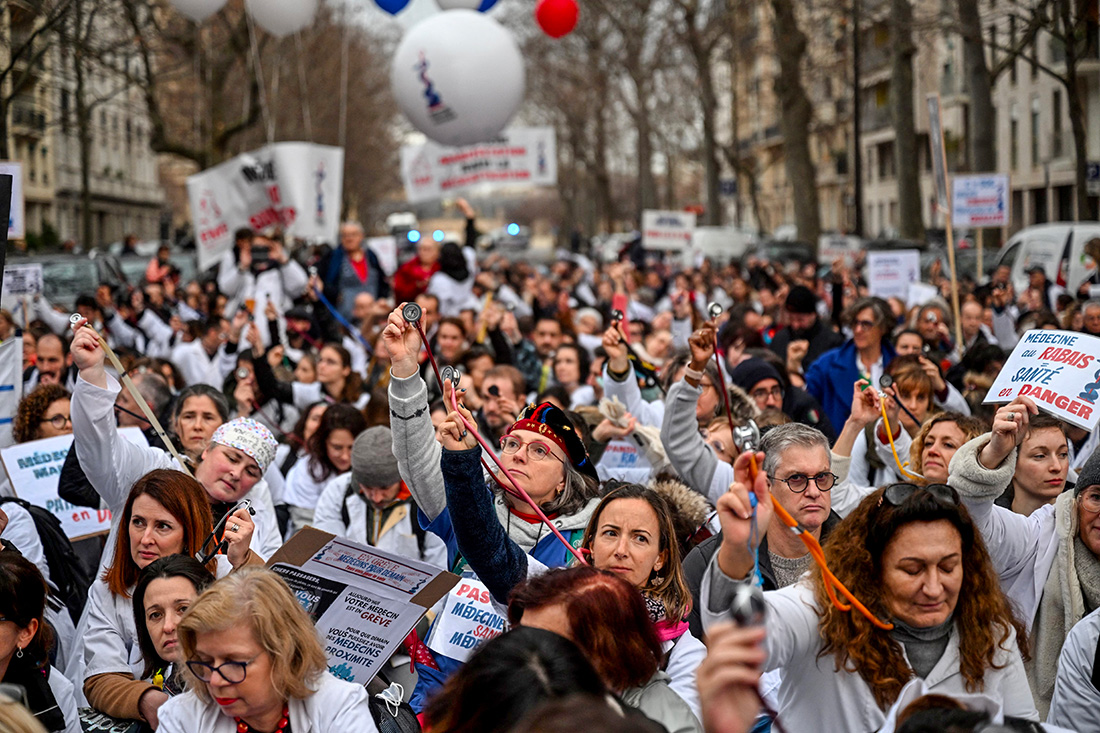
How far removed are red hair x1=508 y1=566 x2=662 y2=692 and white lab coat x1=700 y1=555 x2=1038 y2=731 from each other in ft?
1.14

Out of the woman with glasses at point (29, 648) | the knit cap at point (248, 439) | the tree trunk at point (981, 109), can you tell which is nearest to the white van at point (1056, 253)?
the tree trunk at point (981, 109)

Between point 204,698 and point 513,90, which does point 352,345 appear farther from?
point 204,698

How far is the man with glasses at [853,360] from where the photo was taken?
8117 millimetres

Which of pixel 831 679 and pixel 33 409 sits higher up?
pixel 33 409

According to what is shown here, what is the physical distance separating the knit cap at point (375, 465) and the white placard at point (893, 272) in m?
10.4

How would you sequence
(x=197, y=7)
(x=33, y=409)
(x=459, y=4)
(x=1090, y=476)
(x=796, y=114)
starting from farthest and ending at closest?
1. (x=796, y=114)
2. (x=459, y=4)
3. (x=197, y=7)
4. (x=33, y=409)
5. (x=1090, y=476)

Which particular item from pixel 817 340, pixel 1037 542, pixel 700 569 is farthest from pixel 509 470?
pixel 817 340

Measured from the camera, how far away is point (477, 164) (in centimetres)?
1861

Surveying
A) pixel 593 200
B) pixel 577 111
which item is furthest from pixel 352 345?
pixel 593 200

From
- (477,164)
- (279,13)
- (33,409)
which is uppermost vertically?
(279,13)

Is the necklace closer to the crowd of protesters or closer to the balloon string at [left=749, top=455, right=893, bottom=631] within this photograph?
the crowd of protesters

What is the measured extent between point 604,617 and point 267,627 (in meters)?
0.88

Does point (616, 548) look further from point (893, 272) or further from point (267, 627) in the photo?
point (893, 272)

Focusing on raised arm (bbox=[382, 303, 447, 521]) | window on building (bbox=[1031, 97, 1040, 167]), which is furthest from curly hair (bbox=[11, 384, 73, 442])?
window on building (bbox=[1031, 97, 1040, 167])
